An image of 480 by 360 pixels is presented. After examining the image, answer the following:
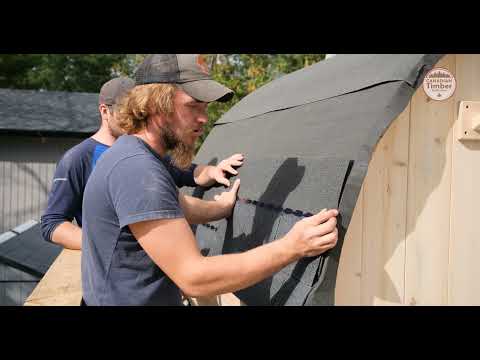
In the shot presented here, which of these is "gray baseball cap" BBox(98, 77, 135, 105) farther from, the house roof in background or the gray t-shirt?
the house roof in background

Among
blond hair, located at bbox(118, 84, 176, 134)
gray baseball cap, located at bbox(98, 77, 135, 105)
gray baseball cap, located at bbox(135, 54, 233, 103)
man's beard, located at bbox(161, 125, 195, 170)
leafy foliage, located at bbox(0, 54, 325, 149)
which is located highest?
leafy foliage, located at bbox(0, 54, 325, 149)

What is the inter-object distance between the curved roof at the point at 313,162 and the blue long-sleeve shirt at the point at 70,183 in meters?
0.33

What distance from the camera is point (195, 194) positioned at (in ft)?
11.5

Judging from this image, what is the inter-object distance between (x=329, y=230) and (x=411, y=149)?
0.91 m

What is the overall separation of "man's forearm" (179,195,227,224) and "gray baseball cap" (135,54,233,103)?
31.5 inches

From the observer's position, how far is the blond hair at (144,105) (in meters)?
2.02

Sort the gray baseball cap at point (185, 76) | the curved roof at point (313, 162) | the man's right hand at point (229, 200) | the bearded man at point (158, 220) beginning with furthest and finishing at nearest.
→ the man's right hand at point (229, 200) → the gray baseball cap at point (185, 76) → the curved roof at point (313, 162) → the bearded man at point (158, 220)

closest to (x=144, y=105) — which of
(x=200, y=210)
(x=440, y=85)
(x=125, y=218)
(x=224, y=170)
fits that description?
(x=125, y=218)

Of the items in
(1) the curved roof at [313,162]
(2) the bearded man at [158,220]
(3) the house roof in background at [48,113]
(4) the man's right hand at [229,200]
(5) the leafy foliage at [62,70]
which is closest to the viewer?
(2) the bearded man at [158,220]

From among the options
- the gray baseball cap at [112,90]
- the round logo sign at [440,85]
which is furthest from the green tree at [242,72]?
the round logo sign at [440,85]

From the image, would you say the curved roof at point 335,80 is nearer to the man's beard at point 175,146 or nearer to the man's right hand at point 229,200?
the man's right hand at point 229,200

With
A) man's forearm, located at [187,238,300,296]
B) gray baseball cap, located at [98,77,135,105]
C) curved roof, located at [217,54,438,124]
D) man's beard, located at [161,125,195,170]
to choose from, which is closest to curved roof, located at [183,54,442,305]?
curved roof, located at [217,54,438,124]

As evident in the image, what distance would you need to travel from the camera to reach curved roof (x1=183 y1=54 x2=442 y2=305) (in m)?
1.89

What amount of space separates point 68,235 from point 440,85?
107 inches
